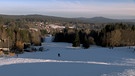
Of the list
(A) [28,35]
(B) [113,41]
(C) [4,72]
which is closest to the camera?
(C) [4,72]

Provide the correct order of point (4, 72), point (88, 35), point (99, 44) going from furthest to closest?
point (88, 35) < point (99, 44) < point (4, 72)

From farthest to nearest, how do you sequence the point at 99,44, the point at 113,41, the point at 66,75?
1. the point at 99,44
2. the point at 113,41
3. the point at 66,75

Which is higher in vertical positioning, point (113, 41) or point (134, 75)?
point (134, 75)

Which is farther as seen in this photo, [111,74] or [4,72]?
[4,72]

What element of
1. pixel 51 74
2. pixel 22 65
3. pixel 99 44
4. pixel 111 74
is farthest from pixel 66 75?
pixel 99 44

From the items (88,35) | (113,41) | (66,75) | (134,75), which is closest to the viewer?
(134,75)

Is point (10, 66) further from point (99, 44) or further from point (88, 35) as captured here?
point (88, 35)

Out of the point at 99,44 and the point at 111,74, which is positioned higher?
the point at 111,74

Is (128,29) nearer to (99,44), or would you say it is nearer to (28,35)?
(99,44)

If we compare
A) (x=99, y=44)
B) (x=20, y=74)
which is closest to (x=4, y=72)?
(x=20, y=74)
